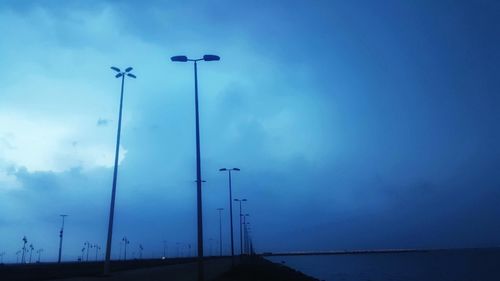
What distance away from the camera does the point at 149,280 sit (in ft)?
105

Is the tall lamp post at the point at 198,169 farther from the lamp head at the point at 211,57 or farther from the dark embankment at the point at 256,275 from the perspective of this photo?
the dark embankment at the point at 256,275

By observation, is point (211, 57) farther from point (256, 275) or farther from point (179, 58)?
point (256, 275)

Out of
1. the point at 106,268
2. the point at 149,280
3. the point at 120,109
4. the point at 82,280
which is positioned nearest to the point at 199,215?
the point at 149,280

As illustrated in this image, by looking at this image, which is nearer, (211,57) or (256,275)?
(211,57)

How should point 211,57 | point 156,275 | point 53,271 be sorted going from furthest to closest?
point 53,271 → point 156,275 → point 211,57

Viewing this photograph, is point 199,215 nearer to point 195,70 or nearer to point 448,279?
point 195,70

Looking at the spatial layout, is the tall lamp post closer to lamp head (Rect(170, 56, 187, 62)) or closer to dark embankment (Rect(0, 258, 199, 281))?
lamp head (Rect(170, 56, 187, 62))

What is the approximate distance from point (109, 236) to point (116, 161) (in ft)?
21.2

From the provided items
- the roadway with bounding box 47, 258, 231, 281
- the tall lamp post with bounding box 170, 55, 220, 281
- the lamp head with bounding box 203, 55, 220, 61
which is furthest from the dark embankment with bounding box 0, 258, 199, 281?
the lamp head with bounding box 203, 55, 220, 61

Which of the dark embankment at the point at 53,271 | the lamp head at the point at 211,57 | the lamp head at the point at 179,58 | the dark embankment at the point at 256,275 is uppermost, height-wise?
the lamp head at the point at 211,57

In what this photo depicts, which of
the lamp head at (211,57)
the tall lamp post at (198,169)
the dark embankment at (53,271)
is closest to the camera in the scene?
the tall lamp post at (198,169)

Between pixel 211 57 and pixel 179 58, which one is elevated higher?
pixel 211 57

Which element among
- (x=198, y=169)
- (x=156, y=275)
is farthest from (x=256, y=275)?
(x=198, y=169)

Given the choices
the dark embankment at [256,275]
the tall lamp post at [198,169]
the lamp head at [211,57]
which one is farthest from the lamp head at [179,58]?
the dark embankment at [256,275]
